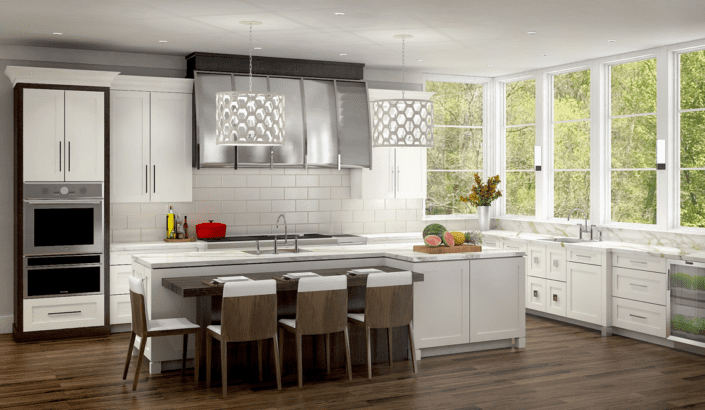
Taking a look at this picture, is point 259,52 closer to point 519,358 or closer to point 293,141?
point 293,141

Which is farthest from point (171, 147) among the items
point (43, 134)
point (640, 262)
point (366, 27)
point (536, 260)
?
point (640, 262)

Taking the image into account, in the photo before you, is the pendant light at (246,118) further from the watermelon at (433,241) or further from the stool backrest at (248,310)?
the watermelon at (433,241)

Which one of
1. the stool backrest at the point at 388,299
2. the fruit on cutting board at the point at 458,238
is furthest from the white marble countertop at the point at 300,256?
the stool backrest at the point at 388,299

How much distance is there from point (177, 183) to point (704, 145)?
5280mm

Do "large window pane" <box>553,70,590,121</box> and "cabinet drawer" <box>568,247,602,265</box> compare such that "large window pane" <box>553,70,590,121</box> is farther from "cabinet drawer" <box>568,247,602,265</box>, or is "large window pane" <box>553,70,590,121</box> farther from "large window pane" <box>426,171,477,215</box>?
"cabinet drawer" <box>568,247,602,265</box>

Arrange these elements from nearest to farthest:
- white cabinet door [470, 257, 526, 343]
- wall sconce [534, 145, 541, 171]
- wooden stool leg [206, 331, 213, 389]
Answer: wooden stool leg [206, 331, 213, 389]
white cabinet door [470, 257, 526, 343]
wall sconce [534, 145, 541, 171]

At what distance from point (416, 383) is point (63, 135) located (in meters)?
4.09

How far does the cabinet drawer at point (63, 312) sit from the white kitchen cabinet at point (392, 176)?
3215mm

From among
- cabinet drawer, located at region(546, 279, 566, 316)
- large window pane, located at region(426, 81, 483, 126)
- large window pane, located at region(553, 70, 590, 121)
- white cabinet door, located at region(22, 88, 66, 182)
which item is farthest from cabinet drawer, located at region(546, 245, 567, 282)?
white cabinet door, located at region(22, 88, 66, 182)

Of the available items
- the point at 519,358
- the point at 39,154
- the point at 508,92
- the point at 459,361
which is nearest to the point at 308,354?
the point at 459,361

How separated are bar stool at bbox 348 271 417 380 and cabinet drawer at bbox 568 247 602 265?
250 cm

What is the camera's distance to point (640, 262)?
6.81 m

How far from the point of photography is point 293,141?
8.03 meters

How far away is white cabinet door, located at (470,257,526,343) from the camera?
20.5ft
